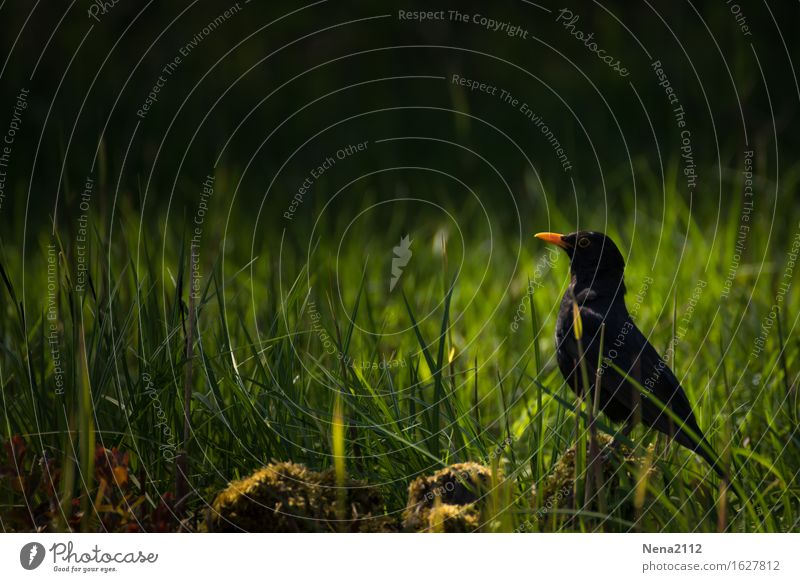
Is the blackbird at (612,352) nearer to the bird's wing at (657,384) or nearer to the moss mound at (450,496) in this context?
the bird's wing at (657,384)

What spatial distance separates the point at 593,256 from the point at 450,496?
3.75 feet

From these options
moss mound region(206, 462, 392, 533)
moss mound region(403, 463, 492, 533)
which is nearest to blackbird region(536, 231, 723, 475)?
moss mound region(403, 463, 492, 533)

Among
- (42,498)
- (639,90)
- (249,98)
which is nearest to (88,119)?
(249,98)

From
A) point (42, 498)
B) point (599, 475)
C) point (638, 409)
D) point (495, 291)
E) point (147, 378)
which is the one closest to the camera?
point (599, 475)

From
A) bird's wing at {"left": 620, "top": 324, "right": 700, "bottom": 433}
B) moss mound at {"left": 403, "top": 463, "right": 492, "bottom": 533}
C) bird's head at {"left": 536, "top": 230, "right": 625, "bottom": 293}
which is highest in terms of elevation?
bird's head at {"left": 536, "top": 230, "right": 625, "bottom": 293}

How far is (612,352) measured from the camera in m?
2.93

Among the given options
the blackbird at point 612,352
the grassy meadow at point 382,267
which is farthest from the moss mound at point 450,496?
the blackbird at point 612,352

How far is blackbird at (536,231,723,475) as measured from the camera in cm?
265

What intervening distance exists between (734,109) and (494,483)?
12.6 feet

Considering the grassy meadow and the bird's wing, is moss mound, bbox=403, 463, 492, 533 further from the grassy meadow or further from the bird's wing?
the bird's wing

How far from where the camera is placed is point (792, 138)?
5.45m

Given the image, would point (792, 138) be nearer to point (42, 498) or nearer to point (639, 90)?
point (639, 90)

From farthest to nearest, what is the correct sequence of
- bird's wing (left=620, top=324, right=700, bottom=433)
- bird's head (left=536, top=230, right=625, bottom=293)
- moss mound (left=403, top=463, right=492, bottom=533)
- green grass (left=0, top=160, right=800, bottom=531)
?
bird's head (left=536, top=230, right=625, bottom=293), bird's wing (left=620, top=324, right=700, bottom=433), green grass (left=0, top=160, right=800, bottom=531), moss mound (left=403, top=463, right=492, bottom=533)

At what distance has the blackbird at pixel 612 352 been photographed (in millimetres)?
2646
